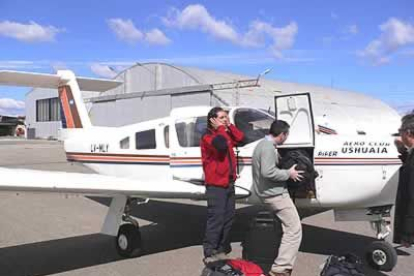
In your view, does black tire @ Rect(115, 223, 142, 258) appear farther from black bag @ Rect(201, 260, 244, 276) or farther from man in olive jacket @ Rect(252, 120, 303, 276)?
black bag @ Rect(201, 260, 244, 276)

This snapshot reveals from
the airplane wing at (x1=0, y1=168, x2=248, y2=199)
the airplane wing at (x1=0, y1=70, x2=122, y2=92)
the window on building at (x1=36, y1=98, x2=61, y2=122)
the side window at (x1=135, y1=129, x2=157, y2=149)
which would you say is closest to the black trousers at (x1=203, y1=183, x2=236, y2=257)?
the airplane wing at (x1=0, y1=168, x2=248, y2=199)

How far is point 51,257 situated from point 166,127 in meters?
2.41

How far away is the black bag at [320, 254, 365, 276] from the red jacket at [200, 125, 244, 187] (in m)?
1.53

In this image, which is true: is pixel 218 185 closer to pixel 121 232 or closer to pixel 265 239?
pixel 265 239

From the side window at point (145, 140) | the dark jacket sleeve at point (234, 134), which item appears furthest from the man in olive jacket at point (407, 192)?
the side window at point (145, 140)

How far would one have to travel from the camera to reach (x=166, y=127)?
23.4 feet

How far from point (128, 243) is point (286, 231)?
2.30m

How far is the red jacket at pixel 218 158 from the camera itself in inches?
200

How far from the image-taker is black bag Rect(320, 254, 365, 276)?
12.6 ft

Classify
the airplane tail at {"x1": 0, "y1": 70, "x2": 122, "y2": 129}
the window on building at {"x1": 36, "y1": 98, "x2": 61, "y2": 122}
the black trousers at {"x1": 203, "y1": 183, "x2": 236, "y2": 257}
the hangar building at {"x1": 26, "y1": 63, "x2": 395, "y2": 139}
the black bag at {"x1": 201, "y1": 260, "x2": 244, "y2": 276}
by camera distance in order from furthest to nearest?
1. the window on building at {"x1": 36, "y1": 98, "x2": 61, "y2": 122}
2. the hangar building at {"x1": 26, "y1": 63, "x2": 395, "y2": 139}
3. the airplane tail at {"x1": 0, "y1": 70, "x2": 122, "y2": 129}
4. the black trousers at {"x1": 203, "y1": 183, "x2": 236, "y2": 257}
5. the black bag at {"x1": 201, "y1": 260, "x2": 244, "y2": 276}

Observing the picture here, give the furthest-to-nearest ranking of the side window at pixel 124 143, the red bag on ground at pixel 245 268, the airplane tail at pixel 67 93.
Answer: the airplane tail at pixel 67 93 → the side window at pixel 124 143 → the red bag on ground at pixel 245 268

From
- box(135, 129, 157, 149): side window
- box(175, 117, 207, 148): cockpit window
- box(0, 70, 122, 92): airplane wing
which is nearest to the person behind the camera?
box(175, 117, 207, 148): cockpit window

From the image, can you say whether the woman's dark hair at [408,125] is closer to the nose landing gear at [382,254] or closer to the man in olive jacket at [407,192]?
the man in olive jacket at [407,192]

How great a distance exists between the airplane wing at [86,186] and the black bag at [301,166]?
83cm
